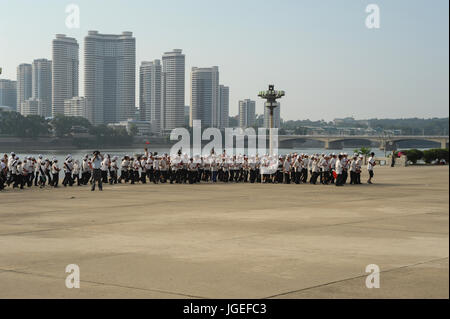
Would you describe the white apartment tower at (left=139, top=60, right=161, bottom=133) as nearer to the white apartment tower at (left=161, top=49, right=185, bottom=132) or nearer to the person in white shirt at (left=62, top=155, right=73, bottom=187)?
the white apartment tower at (left=161, top=49, right=185, bottom=132)

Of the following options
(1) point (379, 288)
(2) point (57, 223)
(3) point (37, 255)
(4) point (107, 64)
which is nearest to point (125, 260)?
(3) point (37, 255)

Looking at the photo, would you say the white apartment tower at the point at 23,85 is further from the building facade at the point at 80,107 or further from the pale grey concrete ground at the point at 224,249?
the pale grey concrete ground at the point at 224,249

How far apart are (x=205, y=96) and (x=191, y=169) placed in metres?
138

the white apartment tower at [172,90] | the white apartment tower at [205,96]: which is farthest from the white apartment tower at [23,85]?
the white apartment tower at [205,96]

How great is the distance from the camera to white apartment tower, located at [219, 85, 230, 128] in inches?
6393

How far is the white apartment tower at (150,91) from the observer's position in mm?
165125

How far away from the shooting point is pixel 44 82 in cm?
16262

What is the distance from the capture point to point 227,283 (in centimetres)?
824

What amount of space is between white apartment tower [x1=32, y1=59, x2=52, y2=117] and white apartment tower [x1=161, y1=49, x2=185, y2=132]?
29780mm

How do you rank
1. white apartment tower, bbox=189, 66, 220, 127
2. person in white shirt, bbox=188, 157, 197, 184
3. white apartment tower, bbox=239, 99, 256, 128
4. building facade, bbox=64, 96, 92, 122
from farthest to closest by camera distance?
white apartment tower, bbox=239, 99, 256, 128 → white apartment tower, bbox=189, 66, 220, 127 → building facade, bbox=64, 96, 92, 122 → person in white shirt, bbox=188, 157, 197, 184

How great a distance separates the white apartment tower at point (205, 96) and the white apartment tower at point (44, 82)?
37078mm

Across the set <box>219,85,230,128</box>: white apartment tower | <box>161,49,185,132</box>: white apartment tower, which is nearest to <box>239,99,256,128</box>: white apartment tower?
<box>219,85,230,128</box>: white apartment tower

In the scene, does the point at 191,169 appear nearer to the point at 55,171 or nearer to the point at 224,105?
the point at 55,171

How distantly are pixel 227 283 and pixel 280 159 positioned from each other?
2443cm
